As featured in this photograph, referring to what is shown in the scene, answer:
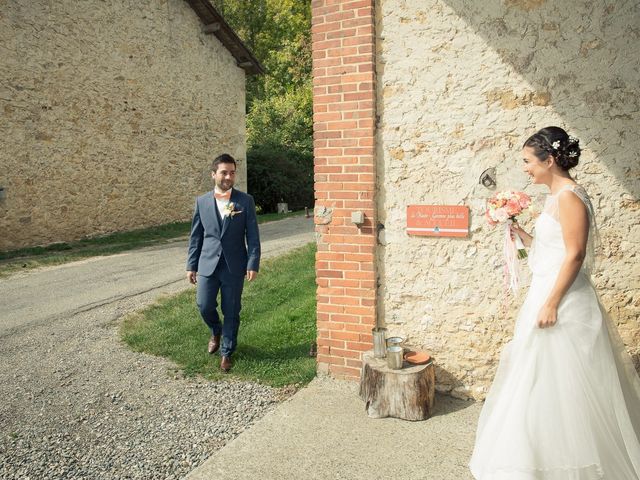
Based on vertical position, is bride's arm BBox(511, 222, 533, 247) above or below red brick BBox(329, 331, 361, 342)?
above

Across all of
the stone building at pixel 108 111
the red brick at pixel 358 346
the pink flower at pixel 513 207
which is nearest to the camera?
the pink flower at pixel 513 207

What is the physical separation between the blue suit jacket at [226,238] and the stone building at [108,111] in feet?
30.4

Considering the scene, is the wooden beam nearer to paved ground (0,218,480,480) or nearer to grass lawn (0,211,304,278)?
grass lawn (0,211,304,278)

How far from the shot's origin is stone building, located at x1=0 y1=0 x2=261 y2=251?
12219mm

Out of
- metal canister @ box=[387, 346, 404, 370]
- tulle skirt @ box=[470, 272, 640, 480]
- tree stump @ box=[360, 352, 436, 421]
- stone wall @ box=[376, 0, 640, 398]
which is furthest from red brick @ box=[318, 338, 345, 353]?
tulle skirt @ box=[470, 272, 640, 480]

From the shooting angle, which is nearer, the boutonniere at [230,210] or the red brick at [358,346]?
the red brick at [358,346]

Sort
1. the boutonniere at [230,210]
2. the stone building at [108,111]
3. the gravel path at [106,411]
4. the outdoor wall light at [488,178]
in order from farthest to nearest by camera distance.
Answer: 1. the stone building at [108,111]
2. the boutonniere at [230,210]
3. the outdoor wall light at [488,178]
4. the gravel path at [106,411]

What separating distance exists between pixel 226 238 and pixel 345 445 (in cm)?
223

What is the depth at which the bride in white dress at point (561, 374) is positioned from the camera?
2.64 metres

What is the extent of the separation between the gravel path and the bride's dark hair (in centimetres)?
280

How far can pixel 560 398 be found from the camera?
106 inches

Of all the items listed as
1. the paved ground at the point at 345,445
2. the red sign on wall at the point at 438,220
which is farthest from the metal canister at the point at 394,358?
the red sign on wall at the point at 438,220

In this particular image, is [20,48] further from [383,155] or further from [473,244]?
[473,244]

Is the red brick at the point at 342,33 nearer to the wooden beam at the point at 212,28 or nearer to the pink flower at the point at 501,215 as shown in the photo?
the pink flower at the point at 501,215
